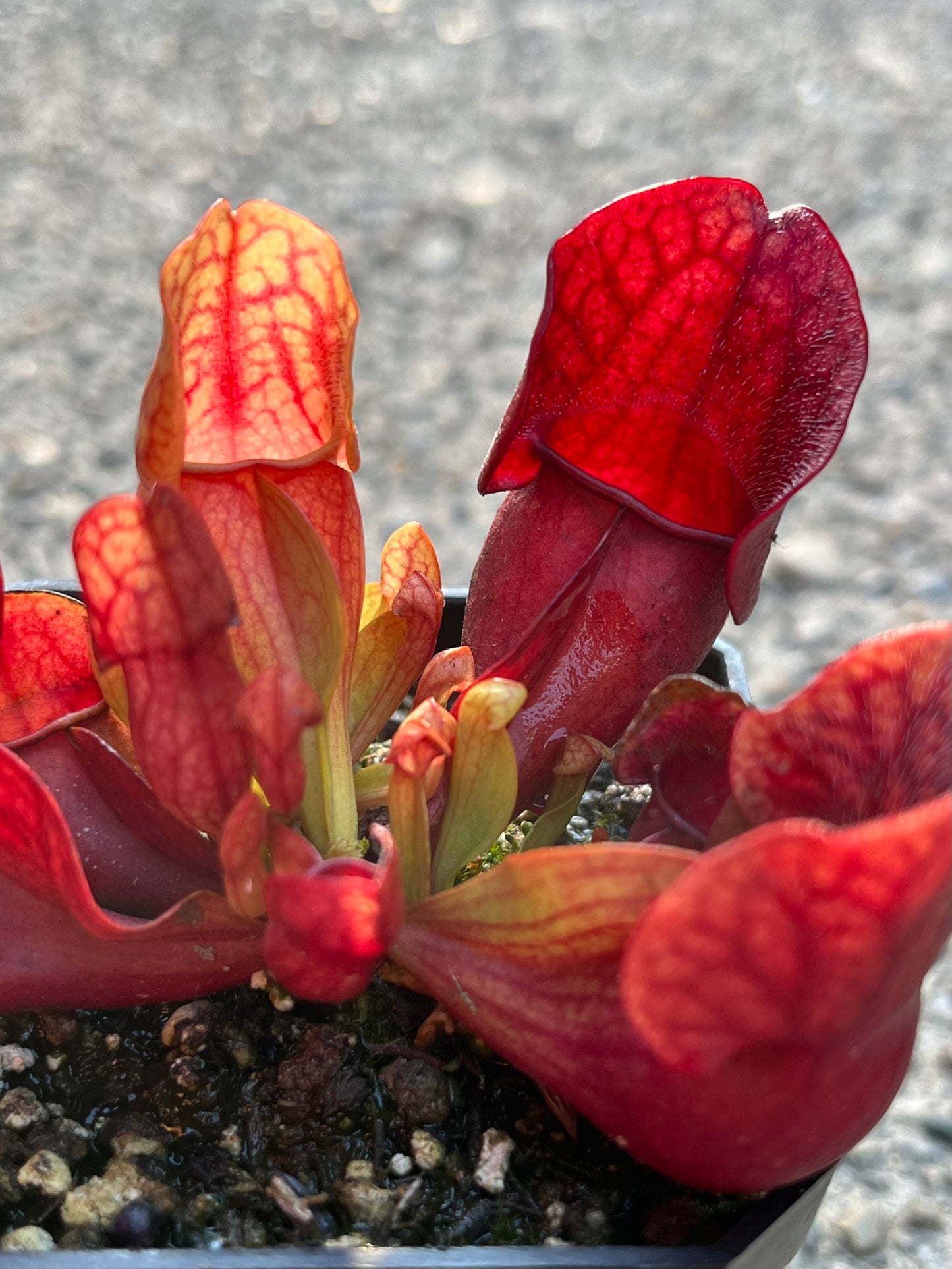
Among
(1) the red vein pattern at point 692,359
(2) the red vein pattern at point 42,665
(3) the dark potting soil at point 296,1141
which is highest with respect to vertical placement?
(1) the red vein pattern at point 692,359

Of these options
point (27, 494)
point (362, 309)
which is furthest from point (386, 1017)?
point (362, 309)

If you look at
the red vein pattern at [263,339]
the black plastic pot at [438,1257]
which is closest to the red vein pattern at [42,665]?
the red vein pattern at [263,339]

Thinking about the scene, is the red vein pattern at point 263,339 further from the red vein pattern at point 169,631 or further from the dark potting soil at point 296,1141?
the dark potting soil at point 296,1141

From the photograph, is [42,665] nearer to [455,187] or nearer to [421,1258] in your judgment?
[421,1258]

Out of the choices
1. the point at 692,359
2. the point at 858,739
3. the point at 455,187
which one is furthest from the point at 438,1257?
the point at 455,187

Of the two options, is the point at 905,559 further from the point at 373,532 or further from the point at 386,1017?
the point at 386,1017

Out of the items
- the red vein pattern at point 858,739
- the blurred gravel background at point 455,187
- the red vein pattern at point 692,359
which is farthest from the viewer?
the blurred gravel background at point 455,187
